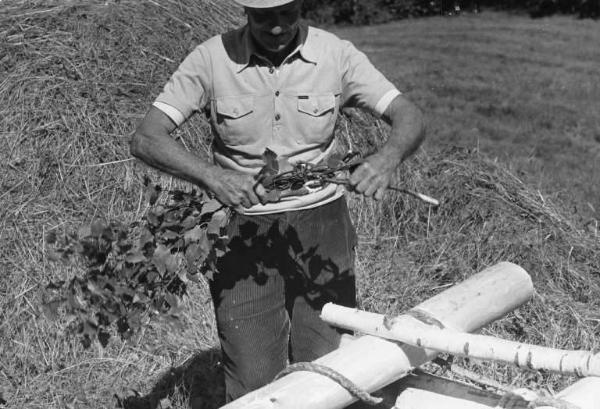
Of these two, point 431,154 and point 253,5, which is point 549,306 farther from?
point 253,5

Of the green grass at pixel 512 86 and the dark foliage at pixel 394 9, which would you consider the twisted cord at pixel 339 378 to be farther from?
the dark foliage at pixel 394 9

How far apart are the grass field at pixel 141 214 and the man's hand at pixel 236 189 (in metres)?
1.82

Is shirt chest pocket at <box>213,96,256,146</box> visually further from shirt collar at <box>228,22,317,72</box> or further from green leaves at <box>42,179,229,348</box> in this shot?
green leaves at <box>42,179,229,348</box>

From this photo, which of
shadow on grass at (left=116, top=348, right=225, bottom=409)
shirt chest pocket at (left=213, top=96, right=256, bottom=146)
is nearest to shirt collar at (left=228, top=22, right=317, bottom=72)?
shirt chest pocket at (left=213, top=96, right=256, bottom=146)

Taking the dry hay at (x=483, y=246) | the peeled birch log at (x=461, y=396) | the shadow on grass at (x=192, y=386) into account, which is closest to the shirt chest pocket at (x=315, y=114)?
the peeled birch log at (x=461, y=396)

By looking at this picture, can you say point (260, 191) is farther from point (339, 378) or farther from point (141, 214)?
point (141, 214)

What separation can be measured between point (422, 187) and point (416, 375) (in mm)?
3217

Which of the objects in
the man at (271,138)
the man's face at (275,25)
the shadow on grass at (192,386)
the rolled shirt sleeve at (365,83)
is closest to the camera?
the man's face at (275,25)

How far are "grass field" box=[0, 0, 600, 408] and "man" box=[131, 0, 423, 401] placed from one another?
122cm

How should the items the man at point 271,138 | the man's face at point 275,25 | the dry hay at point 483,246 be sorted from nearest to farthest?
1. the man's face at point 275,25
2. the man at point 271,138
3. the dry hay at point 483,246

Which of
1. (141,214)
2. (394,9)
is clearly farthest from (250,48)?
(394,9)

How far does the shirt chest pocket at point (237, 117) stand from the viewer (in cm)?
356

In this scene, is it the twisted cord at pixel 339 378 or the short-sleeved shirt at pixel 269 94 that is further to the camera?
the short-sleeved shirt at pixel 269 94

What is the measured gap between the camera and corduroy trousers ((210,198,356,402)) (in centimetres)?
365
